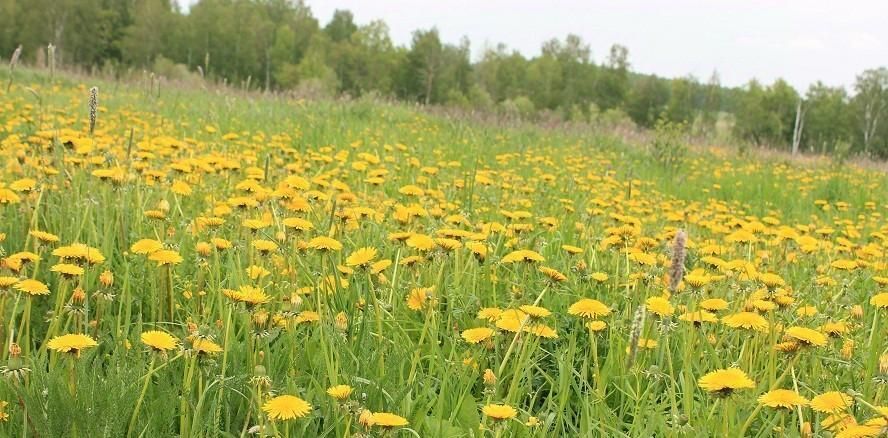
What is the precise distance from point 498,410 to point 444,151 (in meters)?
4.82

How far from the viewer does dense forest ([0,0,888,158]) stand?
145 ft

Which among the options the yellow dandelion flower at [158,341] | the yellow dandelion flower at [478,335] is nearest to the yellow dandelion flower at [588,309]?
the yellow dandelion flower at [478,335]

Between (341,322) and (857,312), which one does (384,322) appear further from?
(857,312)

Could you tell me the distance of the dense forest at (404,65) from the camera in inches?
1746

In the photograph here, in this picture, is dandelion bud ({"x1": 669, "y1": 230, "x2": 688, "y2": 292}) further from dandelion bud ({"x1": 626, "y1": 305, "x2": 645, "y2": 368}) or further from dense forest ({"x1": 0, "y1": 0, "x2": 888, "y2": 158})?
dense forest ({"x1": 0, "y1": 0, "x2": 888, "y2": 158})

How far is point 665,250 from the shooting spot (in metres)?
2.50

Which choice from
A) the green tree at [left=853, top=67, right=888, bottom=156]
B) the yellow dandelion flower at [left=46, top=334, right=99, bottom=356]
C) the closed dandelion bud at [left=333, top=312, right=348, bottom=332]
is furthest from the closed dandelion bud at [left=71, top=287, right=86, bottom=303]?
the green tree at [left=853, top=67, right=888, bottom=156]

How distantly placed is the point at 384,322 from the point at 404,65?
54.1 m

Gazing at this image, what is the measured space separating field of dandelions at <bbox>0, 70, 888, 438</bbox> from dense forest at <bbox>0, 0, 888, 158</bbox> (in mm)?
35598

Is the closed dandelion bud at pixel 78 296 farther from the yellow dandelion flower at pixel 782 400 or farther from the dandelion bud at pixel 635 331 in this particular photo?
the yellow dandelion flower at pixel 782 400

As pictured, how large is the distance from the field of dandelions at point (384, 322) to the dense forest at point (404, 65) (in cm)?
3560

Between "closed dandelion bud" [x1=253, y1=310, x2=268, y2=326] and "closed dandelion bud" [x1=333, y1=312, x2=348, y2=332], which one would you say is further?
"closed dandelion bud" [x1=333, y1=312, x2=348, y2=332]

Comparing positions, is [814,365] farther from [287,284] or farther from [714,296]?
[287,284]

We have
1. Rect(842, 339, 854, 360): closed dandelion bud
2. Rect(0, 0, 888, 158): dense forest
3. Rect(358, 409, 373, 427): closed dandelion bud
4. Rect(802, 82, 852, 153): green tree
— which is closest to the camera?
Rect(358, 409, 373, 427): closed dandelion bud
